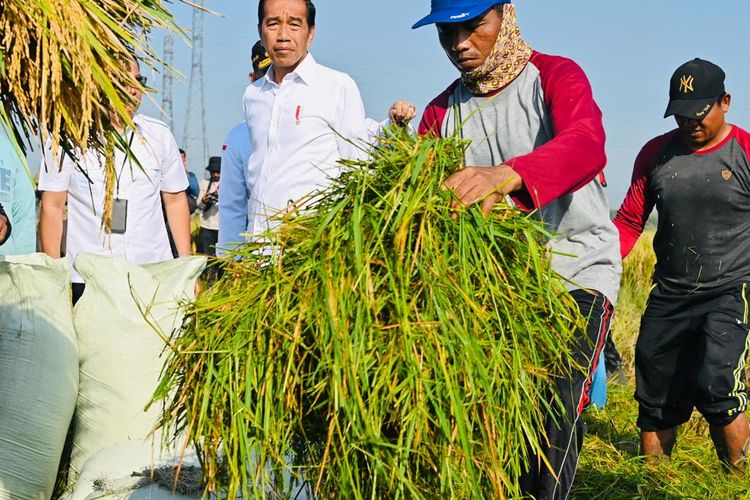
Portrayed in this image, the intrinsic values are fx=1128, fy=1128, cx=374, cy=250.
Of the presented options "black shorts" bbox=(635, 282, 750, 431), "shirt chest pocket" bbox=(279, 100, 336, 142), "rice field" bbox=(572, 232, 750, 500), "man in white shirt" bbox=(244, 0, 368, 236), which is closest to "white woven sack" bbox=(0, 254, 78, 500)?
"man in white shirt" bbox=(244, 0, 368, 236)

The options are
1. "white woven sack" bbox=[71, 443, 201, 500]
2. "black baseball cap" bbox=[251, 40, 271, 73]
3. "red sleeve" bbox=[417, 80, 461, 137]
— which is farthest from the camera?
A: "black baseball cap" bbox=[251, 40, 271, 73]

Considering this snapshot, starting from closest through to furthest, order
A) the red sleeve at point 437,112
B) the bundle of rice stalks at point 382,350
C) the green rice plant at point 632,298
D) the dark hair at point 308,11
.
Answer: the bundle of rice stalks at point 382,350, the red sleeve at point 437,112, the dark hair at point 308,11, the green rice plant at point 632,298

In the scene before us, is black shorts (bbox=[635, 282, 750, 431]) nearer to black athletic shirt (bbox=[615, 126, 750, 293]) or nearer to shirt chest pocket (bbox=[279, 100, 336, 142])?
black athletic shirt (bbox=[615, 126, 750, 293])

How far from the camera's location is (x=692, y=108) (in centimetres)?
530

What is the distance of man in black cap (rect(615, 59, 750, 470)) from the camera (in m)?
5.16

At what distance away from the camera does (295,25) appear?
488 cm

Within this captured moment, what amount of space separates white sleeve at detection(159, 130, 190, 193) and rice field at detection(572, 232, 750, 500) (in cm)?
245

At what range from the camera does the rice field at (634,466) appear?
16.2 feet

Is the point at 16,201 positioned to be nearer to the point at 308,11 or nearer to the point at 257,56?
the point at 257,56

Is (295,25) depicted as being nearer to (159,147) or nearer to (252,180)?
(252,180)

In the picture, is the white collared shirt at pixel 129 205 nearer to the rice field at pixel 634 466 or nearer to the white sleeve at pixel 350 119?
the white sleeve at pixel 350 119

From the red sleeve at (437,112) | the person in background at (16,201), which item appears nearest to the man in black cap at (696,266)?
the red sleeve at (437,112)

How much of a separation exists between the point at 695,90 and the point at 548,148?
2.63 m

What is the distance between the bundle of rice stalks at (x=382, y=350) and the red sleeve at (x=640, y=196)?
280 centimetres
